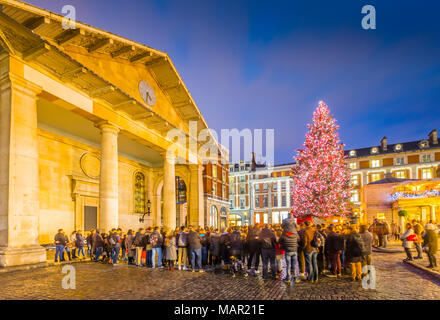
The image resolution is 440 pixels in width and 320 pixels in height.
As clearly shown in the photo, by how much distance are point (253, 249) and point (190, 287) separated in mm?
3472

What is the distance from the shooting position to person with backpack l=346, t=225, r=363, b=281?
30.7ft

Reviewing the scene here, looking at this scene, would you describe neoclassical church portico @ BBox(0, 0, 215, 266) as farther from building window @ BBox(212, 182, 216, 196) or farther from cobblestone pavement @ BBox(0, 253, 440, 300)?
building window @ BBox(212, 182, 216, 196)

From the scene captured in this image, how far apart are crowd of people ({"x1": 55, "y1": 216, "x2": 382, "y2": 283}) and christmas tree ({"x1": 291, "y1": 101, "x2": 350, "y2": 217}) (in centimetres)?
1548

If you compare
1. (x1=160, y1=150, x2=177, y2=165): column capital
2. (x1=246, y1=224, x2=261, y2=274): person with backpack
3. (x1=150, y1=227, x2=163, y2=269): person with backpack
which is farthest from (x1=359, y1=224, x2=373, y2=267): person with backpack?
(x1=160, y1=150, x2=177, y2=165): column capital

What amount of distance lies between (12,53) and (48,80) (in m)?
1.68

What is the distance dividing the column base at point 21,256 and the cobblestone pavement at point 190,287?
1.51ft

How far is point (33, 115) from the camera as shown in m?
11.2

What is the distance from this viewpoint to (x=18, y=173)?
34.6 feet

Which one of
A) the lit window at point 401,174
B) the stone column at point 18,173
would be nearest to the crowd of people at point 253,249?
the stone column at point 18,173

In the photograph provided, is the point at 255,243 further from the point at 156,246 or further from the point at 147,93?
the point at 147,93

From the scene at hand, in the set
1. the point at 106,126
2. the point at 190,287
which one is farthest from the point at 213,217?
the point at 190,287

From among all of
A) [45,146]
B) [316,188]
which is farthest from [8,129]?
[316,188]
